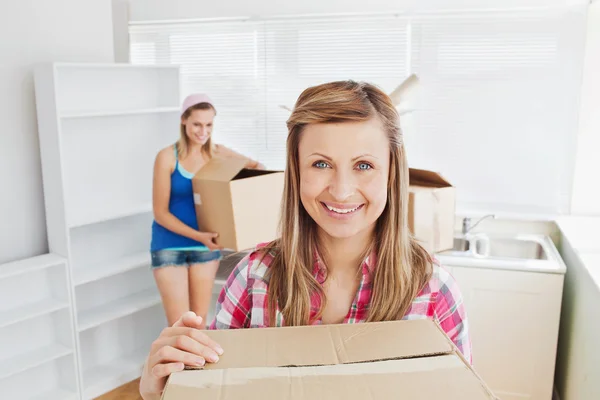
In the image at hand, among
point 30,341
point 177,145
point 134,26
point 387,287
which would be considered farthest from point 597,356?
point 134,26

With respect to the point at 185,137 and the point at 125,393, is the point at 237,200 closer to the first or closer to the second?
the point at 185,137

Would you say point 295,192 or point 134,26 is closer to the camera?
point 295,192

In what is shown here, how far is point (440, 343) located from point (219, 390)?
324 mm

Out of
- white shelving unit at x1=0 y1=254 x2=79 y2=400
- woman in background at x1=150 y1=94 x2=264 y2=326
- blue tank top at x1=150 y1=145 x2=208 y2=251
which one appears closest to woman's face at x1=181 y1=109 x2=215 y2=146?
woman in background at x1=150 y1=94 x2=264 y2=326

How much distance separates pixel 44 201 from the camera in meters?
3.05

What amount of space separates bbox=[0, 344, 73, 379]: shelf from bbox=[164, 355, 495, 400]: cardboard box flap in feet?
7.78

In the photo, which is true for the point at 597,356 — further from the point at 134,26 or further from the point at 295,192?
the point at 134,26

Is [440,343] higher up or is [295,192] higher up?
[295,192]

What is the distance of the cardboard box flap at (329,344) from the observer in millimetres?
807

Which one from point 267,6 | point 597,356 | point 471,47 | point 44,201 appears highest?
point 267,6

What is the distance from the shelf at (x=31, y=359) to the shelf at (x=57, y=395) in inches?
7.6

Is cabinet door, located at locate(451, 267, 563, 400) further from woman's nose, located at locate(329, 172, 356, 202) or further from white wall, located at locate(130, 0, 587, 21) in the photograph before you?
woman's nose, located at locate(329, 172, 356, 202)

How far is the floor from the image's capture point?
3.15 meters

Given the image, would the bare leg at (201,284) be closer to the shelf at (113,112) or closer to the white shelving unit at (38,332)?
the white shelving unit at (38,332)
